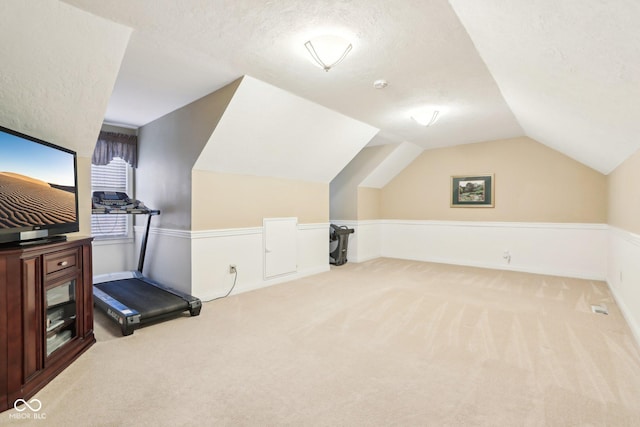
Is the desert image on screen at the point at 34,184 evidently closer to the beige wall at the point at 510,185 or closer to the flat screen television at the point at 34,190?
the flat screen television at the point at 34,190

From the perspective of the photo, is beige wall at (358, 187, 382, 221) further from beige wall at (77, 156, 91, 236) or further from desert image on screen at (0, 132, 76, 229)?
desert image on screen at (0, 132, 76, 229)

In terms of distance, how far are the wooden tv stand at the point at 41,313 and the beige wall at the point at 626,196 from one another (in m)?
4.82

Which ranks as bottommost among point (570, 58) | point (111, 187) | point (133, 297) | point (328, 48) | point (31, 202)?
point (133, 297)

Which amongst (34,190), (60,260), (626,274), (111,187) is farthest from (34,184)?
(626,274)

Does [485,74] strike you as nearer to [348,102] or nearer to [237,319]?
[348,102]

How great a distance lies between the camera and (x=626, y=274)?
11.1ft

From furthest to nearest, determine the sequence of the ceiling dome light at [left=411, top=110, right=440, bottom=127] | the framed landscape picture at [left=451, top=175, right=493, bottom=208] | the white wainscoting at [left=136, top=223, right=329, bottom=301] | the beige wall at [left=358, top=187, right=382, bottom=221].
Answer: the beige wall at [left=358, top=187, right=382, bottom=221] → the framed landscape picture at [left=451, top=175, right=493, bottom=208] → the ceiling dome light at [left=411, top=110, right=440, bottom=127] → the white wainscoting at [left=136, top=223, right=329, bottom=301]

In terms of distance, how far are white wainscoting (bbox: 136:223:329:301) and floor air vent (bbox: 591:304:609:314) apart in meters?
3.79

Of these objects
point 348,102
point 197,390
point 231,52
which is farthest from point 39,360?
point 348,102

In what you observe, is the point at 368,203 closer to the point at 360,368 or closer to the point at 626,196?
the point at 626,196

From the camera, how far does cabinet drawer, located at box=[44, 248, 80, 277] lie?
6.69 feet

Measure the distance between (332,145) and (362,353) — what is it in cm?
320

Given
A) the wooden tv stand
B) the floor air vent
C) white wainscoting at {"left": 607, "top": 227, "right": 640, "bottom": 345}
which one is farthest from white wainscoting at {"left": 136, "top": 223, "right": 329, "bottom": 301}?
white wainscoting at {"left": 607, "top": 227, "right": 640, "bottom": 345}

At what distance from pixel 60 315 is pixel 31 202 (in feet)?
2.77
